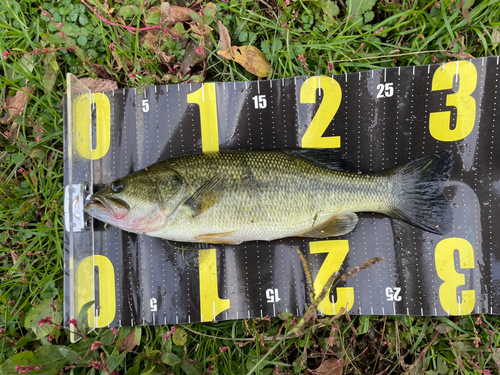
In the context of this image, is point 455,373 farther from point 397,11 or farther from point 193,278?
point 397,11

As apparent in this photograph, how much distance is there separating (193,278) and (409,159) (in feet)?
7.87

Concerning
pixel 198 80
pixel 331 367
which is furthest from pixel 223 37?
pixel 331 367

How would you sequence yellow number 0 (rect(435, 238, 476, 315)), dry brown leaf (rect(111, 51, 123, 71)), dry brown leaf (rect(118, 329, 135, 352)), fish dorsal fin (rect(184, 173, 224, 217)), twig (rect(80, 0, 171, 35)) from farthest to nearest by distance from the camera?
dry brown leaf (rect(111, 51, 123, 71)), twig (rect(80, 0, 171, 35)), dry brown leaf (rect(118, 329, 135, 352)), yellow number 0 (rect(435, 238, 476, 315)), fish dorsal fin (rect(184, 173, 224, 217))

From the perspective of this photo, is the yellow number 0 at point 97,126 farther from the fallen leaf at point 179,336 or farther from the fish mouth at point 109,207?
the fallen leaf at point 179,336

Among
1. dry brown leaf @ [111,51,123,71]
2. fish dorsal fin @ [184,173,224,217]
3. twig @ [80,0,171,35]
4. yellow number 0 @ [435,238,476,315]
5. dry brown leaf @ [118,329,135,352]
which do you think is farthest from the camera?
dry brown leaf @ [111,51,123,71]

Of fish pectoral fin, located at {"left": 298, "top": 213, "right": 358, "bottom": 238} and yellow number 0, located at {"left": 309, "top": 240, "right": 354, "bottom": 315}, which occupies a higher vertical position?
fish pectoral fin, located at {"left": 298, "top": 213, "right": 358, "bottom": 238}

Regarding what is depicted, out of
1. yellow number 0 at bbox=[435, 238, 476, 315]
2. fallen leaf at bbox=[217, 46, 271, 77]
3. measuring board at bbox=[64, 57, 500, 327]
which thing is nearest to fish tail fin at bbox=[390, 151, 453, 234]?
measuring board at bbox=[64, 57, 500, 327]

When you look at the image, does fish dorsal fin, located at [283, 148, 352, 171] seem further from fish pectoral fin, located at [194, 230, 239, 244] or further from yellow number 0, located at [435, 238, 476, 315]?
yellow number 0, located at [435, 238, 476, 315]

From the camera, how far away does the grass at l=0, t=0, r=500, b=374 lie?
9.46ft

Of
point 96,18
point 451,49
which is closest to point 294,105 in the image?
point 451,49

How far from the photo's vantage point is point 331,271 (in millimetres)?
2961

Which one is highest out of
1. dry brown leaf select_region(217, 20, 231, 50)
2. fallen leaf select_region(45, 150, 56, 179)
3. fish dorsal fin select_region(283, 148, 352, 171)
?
dry brown leaf select_region(217, 20, 231, 50)

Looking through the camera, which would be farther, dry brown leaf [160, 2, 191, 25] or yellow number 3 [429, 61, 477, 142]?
dry brown leaf [160, 2, 191, 25]

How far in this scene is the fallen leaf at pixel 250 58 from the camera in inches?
120
